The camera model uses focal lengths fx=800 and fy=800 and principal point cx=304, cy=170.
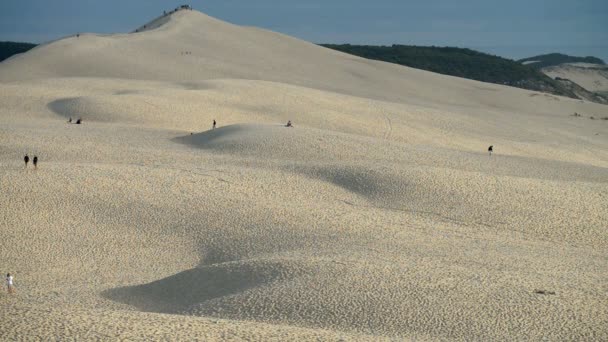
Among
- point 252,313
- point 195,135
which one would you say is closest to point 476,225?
point 252,313

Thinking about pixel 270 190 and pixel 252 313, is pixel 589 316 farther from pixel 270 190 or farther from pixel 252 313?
pixel 270 190

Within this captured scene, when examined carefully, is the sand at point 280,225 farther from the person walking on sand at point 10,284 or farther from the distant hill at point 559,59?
the distant hill at point 559,59

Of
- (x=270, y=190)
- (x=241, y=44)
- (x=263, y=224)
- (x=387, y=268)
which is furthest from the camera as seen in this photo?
(x=241, y=44)

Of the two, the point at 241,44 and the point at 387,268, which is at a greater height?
the point at 241,44

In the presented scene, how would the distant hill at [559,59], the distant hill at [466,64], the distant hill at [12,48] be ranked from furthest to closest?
1. the distant hill at [559,59]
2. the distant hill at [12,48]
3. the distant hill at [466,64]

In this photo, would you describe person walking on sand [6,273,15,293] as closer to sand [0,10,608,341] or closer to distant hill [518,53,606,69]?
sand [0,10,608,341]

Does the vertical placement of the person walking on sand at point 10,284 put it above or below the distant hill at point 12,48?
below

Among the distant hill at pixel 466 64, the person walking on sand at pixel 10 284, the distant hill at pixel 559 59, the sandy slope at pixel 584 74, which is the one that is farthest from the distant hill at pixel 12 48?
the person walking on sand at pixel 10 284
